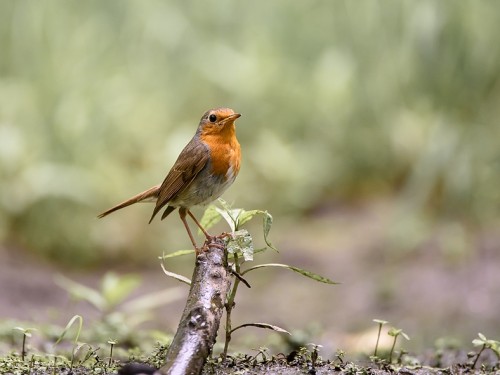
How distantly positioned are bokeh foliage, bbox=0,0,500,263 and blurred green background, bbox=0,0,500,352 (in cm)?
2

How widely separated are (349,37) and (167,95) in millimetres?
1978

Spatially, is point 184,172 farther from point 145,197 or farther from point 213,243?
point 213,243

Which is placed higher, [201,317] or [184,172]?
[184,172]

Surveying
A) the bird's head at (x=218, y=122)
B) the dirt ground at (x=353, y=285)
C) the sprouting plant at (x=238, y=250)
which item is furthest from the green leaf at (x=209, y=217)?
the dirt ground at (x=353, y=285)

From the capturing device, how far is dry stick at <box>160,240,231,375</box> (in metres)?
2.39

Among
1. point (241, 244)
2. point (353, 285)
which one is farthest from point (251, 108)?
point (241, 244)

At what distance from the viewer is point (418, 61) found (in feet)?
24.4

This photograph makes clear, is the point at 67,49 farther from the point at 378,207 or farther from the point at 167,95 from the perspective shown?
the point at 378,207

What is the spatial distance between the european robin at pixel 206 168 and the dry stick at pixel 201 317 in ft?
2.85

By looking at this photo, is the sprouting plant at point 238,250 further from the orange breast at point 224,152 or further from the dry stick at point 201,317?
the orange breast at point 224,152

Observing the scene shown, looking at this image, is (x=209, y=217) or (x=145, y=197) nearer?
(x=209, y=217)

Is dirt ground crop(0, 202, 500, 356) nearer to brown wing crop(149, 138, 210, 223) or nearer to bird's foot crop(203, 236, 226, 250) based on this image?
brown wing crop(149, 138, 210, 223)

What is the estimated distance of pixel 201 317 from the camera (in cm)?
250

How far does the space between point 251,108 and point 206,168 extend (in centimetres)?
462
